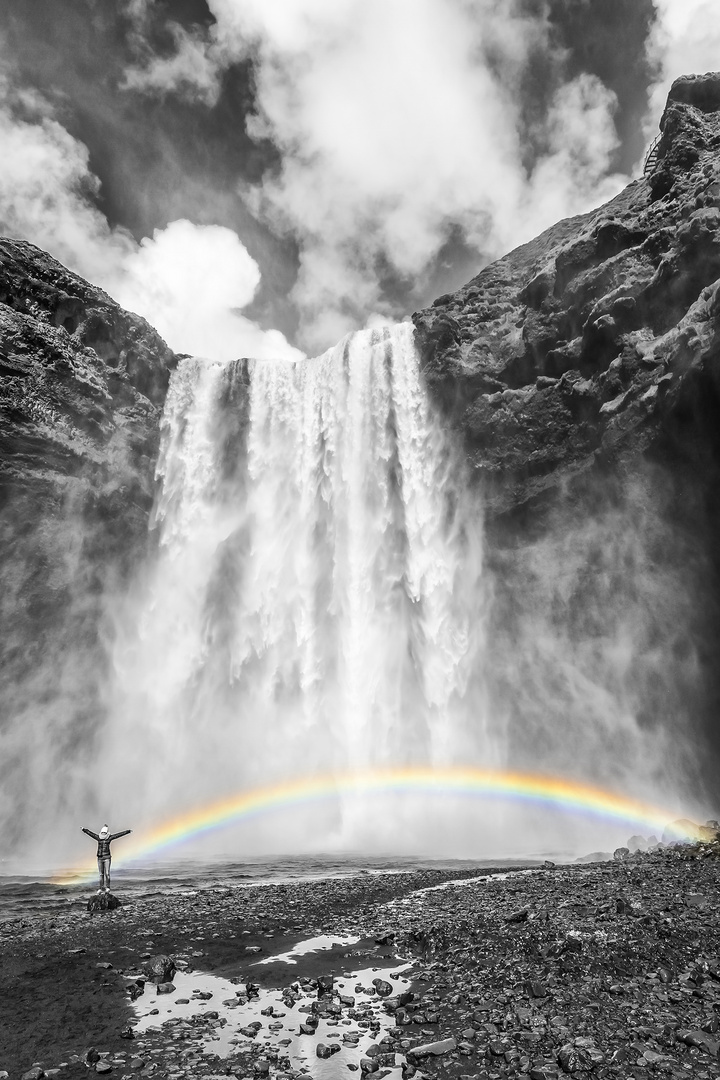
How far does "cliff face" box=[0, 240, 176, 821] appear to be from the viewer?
1385 inches

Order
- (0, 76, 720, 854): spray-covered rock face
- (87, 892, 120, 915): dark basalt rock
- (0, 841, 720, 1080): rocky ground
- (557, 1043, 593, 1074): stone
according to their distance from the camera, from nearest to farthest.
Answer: (557, 1043, 593, 1074): stone, (0, 841, 720, 1080): rocky ground, (87, 892, 120, 915): dark basalt rock, (0, 76, 720, 854): spray-covered rock face

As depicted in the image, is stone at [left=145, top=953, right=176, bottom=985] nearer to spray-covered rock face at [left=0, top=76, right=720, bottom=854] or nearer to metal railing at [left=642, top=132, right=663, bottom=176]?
spray-covered rock face at [left=0, top=76, right=720, bottom=854]

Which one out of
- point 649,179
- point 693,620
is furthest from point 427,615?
point 649,179

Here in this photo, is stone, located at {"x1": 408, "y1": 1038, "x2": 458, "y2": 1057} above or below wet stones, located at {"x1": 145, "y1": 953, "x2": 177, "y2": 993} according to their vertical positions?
below

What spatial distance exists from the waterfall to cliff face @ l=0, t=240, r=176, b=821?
2.24 metres

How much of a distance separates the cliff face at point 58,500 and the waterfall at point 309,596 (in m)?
2.24

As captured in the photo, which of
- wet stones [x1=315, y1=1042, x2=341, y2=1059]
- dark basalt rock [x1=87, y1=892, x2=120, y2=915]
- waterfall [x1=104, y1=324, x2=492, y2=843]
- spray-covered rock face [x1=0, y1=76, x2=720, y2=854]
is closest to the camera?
wet stones [x1=315, y1=1042, x2=341, y2=1059]

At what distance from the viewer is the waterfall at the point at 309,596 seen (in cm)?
3509

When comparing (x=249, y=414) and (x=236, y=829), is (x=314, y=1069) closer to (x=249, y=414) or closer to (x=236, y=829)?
(x=236, y=829)

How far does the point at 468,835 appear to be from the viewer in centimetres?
3009

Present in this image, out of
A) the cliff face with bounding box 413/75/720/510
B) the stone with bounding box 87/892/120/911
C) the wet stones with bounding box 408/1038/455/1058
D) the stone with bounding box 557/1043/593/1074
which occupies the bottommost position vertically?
the wet stones with bounding box 408/1038/455/1058

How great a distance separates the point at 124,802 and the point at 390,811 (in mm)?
15183

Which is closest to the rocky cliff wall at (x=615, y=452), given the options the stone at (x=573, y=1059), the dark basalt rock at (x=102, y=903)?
the dark basalt rock at (x=102, y=903)

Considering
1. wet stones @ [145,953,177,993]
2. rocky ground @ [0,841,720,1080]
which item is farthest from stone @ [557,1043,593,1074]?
wet stones @ [145,953,177,993]
